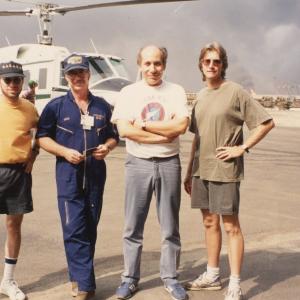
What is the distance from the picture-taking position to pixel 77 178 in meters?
3.93

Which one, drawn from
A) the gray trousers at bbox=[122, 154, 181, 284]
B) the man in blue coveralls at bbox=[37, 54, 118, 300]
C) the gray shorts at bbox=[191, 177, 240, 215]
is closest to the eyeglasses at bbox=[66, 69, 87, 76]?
the man in blue coveralls at bbox=[37, 54, 118, 300]

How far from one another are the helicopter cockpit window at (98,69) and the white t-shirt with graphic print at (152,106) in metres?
10.7

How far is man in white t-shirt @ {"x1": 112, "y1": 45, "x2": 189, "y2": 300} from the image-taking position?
3.83 metres

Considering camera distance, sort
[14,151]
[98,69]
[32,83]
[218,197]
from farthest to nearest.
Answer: [32,83] < [98,69] < [218,197] < [14,151]

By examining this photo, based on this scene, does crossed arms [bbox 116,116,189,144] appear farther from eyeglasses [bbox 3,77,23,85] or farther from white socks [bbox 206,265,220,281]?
white socks [bbox 206,265,220,281]

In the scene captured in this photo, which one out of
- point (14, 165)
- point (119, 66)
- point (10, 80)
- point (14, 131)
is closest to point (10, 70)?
point (10, 80)

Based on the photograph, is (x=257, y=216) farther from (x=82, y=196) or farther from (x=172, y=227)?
(x=82, y=196)

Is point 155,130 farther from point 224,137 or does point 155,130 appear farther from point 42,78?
point 42,78

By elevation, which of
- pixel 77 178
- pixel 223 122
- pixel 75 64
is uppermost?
pixel 75 64

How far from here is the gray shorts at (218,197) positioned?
3939mm

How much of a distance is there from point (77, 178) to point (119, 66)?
38.5 ft

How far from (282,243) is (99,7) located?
12.1 metres

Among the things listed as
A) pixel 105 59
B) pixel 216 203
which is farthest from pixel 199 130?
pixel 105 59

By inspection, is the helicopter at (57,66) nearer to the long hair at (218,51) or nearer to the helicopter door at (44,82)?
the helicopter door at (44,82)
